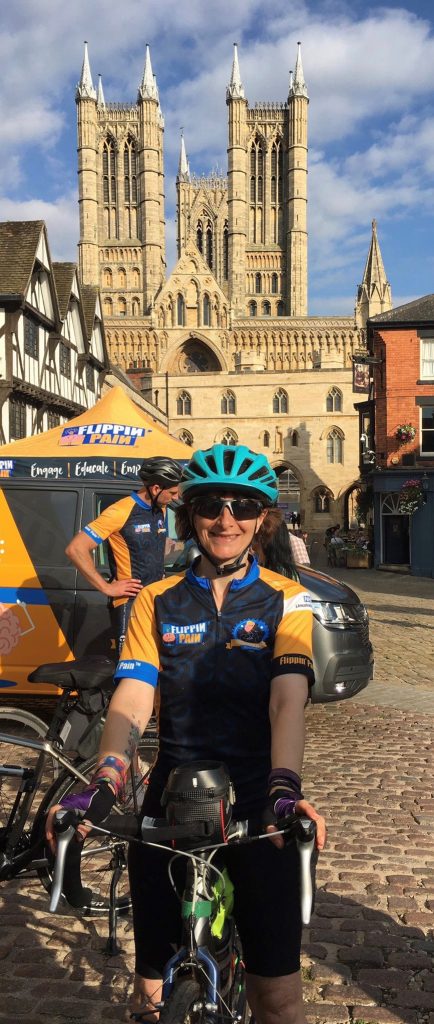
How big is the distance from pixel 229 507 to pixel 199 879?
98 cm

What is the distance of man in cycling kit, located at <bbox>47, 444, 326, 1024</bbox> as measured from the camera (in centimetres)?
202

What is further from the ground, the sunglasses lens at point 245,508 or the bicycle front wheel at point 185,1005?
the sunglasses lens at point 245,508

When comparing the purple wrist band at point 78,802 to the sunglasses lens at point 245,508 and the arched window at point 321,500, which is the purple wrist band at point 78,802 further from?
the arched window at point 321,500

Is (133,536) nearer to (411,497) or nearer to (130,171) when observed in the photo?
(411,497)

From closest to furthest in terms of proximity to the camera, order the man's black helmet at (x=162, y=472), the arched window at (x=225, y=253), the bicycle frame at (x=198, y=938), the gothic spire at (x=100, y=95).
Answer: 1. the bicycle frame at (x=198, y=938)
2. the man's black helmet at (x=162, y=472)
3. the gothic spire at (x=100, y=95)
4. the arched window at (x=225, y=253)

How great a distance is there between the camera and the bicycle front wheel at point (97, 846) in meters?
3.59

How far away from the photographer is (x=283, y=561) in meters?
6.05

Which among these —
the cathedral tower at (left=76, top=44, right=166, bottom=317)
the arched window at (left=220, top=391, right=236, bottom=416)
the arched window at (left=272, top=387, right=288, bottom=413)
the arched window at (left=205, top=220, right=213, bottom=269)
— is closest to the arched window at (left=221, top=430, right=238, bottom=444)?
the arched window at (left=220, top=391, right=236, bottom=416)

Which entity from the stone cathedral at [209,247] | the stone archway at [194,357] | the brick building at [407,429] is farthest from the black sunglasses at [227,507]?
the stone archway at [194,357]

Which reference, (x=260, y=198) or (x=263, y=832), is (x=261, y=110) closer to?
(x=260, y=198)

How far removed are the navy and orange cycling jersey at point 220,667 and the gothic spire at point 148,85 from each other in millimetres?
106822

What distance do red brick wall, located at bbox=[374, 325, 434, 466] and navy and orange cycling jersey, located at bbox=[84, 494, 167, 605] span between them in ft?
85.3

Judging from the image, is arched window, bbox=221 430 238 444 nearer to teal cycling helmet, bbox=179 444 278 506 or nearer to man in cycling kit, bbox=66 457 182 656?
man in cycling kit, bbox=66 457 182 656

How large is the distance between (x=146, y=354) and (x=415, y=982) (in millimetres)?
85498
